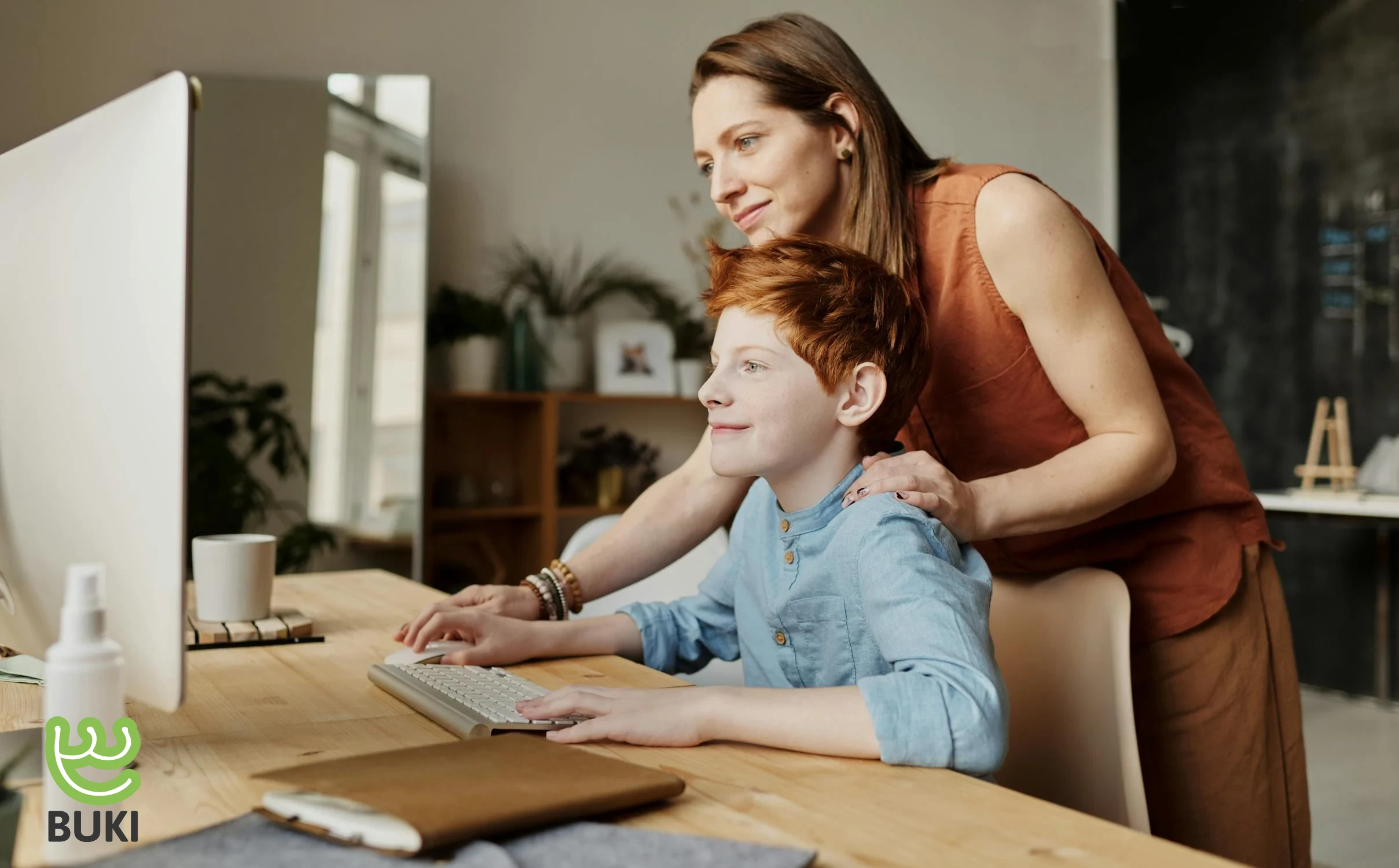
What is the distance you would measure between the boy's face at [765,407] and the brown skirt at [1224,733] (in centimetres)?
54

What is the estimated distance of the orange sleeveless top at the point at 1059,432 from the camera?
1.32 meters

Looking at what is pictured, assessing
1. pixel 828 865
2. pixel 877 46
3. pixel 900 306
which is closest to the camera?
pixel 828 865

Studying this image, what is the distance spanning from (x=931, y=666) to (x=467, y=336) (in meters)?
3.44

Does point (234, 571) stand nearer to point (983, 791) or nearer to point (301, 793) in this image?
point (301, 793)

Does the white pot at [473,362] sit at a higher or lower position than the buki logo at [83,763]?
higher

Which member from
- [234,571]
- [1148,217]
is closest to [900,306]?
[234,571]

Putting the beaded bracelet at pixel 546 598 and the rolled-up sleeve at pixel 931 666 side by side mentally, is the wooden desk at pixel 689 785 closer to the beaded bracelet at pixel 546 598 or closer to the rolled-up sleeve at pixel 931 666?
the rolled-up sleeve at pixel 931 666

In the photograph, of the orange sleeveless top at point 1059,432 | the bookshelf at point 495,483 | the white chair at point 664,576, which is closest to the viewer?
the orange sleeveless top at point 1059,432

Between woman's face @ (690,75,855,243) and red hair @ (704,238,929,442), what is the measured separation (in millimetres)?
165

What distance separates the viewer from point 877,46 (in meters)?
5.24

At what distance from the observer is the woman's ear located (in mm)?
1356

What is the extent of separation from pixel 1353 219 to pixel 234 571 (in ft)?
14.0

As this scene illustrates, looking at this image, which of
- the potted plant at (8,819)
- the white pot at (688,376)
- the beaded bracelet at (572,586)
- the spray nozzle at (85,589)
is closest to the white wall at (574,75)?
the white pot at (688,376)

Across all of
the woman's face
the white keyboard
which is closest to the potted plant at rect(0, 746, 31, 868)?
the white keyboard
